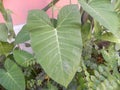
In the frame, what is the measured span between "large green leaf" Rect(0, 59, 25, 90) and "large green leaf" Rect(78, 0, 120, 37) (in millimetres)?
508

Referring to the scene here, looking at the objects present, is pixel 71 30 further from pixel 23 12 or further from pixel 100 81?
pixel 23 12

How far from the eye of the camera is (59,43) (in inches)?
49.6

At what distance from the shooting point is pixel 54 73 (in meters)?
1.18

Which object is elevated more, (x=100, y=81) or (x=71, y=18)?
(x=71, y=18)

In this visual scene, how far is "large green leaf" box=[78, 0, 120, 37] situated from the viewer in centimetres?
125

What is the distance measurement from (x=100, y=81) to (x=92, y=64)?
0.91 feet

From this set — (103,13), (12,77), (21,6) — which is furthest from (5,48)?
(103,13)

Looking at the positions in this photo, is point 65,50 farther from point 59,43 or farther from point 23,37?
point 23,37

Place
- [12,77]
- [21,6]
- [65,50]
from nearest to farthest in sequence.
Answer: [65,50]
[12,77]
[21,6]

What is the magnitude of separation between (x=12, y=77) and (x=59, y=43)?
352mm

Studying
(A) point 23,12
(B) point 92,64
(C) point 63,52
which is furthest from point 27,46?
(C) point 63,52

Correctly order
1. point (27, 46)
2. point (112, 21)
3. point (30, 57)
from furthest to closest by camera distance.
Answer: point (27, 46), point (30, 57), point (112, 21)

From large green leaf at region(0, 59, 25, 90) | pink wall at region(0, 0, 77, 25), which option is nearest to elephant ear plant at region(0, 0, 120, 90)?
large green leaf at region(0, 59, 25, 90)

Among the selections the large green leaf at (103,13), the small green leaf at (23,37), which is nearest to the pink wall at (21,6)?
the small green leaf at (23,37)
